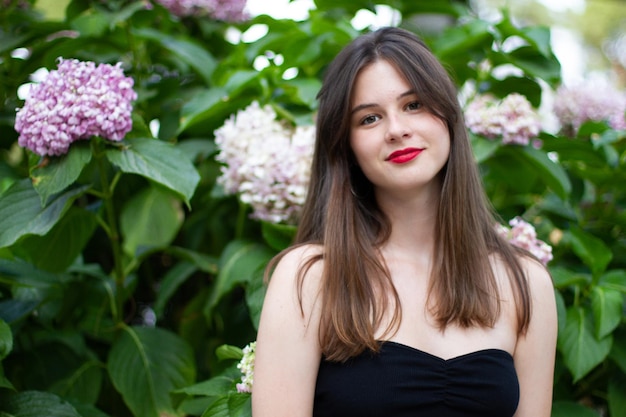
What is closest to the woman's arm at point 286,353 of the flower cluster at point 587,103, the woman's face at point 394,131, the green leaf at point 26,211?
the woman's face at point 394,131

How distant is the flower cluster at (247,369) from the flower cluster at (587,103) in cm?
165

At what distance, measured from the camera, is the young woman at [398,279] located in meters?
1.56

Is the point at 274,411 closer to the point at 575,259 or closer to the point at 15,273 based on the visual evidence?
the point at 15,273

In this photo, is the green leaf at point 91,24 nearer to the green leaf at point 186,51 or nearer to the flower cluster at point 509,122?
the green leaf at point 186,51

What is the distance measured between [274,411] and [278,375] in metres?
0.07

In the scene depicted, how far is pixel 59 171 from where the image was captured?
1720mm

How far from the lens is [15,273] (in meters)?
1.98

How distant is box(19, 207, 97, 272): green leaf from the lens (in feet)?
6.37

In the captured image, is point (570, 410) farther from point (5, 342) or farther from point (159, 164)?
point (5, 342)

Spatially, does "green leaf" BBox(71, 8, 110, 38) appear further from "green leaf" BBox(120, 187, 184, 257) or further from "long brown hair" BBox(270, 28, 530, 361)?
"long brown hair" BBox(270, 28, 530, 361)

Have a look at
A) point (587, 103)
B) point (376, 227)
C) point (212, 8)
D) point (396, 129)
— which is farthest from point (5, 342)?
point (587, 103)

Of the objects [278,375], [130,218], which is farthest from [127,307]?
[278,375]

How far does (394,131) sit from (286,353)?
1.74ft

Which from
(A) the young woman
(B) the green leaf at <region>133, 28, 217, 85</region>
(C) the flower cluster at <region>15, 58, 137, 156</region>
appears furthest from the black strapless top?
(B) the green leaf at <region>133, 28, 217, 85</region>
